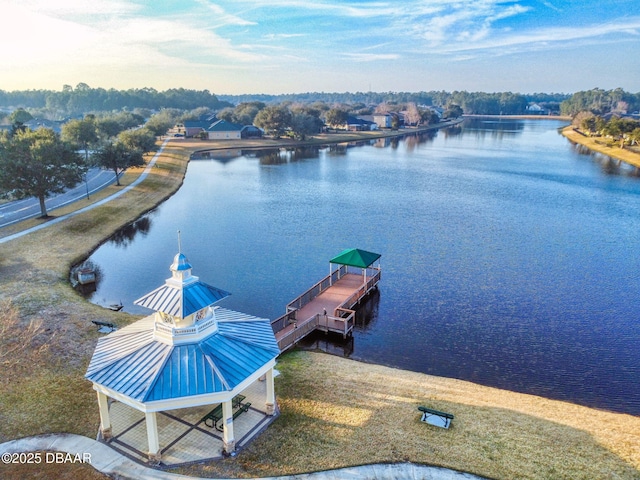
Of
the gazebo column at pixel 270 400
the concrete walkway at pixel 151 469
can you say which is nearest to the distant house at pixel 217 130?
the gazebo column at pixel 270 400

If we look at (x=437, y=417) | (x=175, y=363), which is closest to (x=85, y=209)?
(x=175, y=363)

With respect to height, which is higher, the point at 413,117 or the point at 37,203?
the point at 413,117

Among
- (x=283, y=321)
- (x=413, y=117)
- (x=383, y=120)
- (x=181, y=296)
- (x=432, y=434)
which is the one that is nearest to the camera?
(x=181, y=296)

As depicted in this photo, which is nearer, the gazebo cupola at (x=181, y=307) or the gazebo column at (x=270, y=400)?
the gazebo cupola at (x=181, y=307)

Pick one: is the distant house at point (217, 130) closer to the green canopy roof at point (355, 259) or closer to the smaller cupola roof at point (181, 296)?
the green canopy roof at point (355, 259)

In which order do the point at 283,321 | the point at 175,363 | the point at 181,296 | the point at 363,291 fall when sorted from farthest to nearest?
the point at 363,291 < the point at 283,321 < the point at 181,296 < the point at 175,363

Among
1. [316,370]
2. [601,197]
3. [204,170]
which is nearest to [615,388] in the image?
[316,370]

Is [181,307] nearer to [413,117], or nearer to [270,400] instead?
[270,400]
